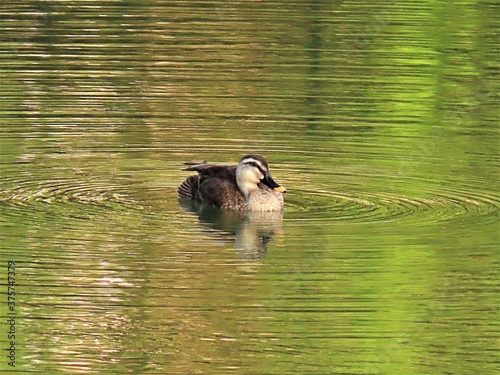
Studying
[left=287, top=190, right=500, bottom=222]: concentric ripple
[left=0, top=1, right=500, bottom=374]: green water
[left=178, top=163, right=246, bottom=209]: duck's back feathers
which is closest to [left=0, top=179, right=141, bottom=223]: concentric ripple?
[left=0, top=1, right=500, bottom=374]: green water

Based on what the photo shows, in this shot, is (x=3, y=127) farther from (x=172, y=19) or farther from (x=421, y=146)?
(x=172, y=19)

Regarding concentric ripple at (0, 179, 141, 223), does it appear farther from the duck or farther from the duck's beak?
the duck's beak

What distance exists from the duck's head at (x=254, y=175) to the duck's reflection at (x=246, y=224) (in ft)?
0.77

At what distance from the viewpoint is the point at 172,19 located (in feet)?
87.0

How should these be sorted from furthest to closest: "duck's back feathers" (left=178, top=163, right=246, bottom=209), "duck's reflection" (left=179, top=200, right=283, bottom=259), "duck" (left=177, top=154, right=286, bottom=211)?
1. "duck's back feathers" (left=178, top=163, right=246, bottom=209)
2. "duck" (left=177, top=154, right=286, bottom=211)
3. "duck's reflection" (left=179, top=200, right=283, bottom=259)

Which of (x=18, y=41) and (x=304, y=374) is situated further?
(x=18, y=41)

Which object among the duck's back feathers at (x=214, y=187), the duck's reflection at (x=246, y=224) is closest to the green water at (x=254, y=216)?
the duck's reflection at (x=246, y=224)

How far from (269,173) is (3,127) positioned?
3.93 meters

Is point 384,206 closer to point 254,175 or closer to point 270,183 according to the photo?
point 270,183

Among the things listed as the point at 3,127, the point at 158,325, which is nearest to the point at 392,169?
the point at 3,127

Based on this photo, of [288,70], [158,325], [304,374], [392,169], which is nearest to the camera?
[304,374]

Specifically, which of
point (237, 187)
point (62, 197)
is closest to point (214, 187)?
point (237, 187)

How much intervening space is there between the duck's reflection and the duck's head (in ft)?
0.77

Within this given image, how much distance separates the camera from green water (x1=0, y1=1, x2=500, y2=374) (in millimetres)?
12000
